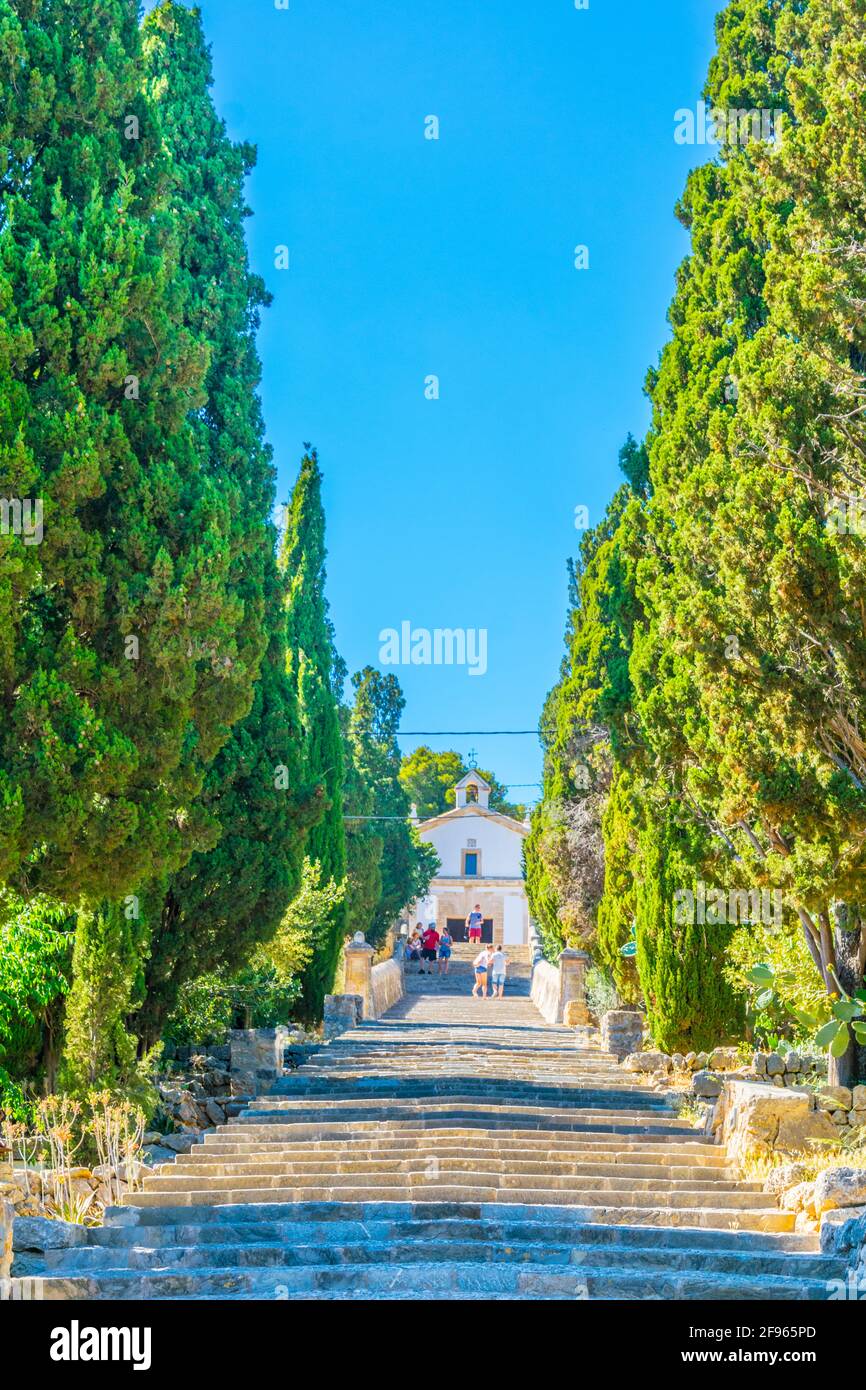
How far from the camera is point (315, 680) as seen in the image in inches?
831

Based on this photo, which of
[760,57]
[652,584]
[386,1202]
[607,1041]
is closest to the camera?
[386,1202]

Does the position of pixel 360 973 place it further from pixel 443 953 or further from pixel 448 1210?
pixel 448 1210

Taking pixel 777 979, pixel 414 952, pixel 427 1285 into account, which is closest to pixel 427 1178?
pixel 427 1285

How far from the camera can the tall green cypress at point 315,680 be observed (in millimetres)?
20219

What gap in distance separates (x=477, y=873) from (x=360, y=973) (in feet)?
111

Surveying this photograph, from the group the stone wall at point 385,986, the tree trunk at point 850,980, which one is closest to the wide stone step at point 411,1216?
the tree trunk at point 850,980

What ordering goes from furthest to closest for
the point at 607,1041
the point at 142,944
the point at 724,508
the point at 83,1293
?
1. the point at 607,1041
2. the point at 142,944
3. the point at 724,508
4. the point at 83,1293

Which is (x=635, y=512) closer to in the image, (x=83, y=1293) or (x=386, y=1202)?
(x=386, y=1202)

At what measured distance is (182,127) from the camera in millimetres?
14188

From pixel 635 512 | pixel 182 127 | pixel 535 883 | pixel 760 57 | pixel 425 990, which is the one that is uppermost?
pixel 760 57

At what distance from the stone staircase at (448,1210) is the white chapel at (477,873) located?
41.7 m

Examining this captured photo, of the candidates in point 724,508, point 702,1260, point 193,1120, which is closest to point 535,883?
point 193,1120

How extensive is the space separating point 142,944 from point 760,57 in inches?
462
